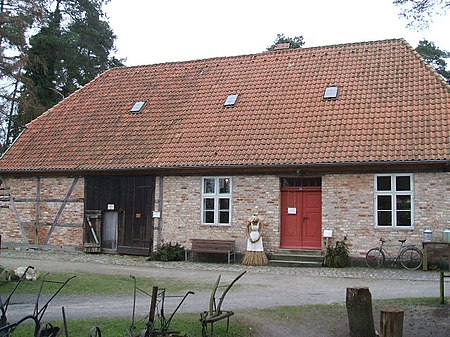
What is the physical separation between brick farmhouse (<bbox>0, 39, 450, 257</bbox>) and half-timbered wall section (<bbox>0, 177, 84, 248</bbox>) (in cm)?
5

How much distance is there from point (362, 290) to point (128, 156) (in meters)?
12.9

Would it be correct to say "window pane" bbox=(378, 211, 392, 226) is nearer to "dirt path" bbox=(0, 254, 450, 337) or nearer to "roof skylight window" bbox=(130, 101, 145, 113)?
"dirt path" bbox=(0, 254, 450, 337)

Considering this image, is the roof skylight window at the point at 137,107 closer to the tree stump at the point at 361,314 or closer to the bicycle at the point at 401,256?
the bicycle at the point at 401,256

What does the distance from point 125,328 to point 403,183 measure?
1053cm

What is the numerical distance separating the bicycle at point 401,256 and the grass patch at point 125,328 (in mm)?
8133

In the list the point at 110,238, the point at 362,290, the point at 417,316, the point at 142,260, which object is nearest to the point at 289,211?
the point at 142,260

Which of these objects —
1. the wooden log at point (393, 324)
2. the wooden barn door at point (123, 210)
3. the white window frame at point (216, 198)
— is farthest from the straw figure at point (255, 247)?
the wooden log at point (393, 324)

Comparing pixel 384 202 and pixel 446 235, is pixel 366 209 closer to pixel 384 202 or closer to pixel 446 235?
pixel 384 202

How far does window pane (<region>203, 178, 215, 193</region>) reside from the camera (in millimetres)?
17844

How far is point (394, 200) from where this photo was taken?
612 inches

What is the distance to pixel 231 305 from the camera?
31.6 ft

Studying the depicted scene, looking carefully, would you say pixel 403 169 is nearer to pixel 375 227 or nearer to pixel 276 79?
pixel 375 227

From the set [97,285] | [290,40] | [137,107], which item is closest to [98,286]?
[97,285]

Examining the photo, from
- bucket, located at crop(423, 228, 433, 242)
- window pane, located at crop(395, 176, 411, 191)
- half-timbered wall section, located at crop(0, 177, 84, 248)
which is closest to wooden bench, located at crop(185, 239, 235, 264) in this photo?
half-timbered wall section, located at crop(0, 177, 84, 248)
